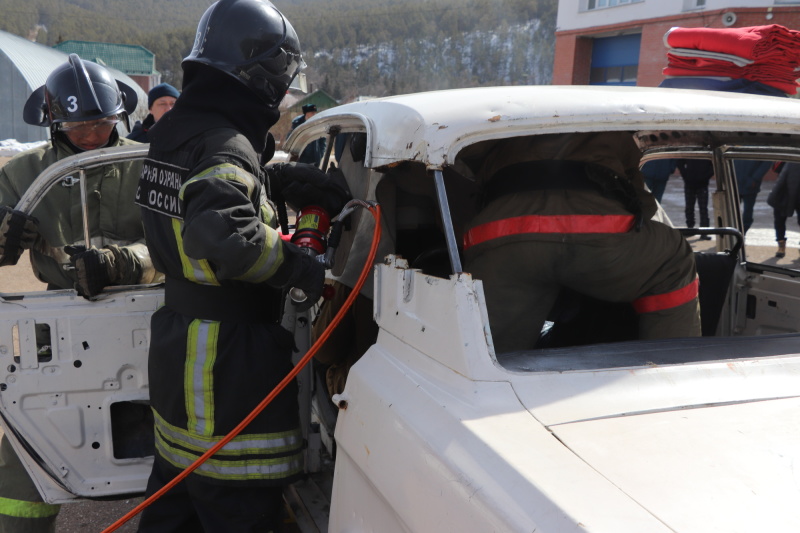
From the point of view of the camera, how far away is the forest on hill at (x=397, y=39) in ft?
218

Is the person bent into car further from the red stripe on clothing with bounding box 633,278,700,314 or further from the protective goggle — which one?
the protective goggle

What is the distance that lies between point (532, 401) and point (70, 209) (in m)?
2.33

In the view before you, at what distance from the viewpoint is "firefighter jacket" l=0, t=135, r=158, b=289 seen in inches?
112

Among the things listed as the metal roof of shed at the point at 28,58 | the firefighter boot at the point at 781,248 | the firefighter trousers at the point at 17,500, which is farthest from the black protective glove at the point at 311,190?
the metal roof of shed at the point at 28,58

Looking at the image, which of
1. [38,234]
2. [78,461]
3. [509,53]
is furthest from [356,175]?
[509,53]

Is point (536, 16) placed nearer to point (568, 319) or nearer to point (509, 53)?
point (509, 53)

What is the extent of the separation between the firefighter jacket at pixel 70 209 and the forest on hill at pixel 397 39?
5724 centimetres

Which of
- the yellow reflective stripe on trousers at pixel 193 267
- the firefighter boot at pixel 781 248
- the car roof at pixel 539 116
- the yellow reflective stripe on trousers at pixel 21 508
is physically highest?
the car roof at pixel 539 116

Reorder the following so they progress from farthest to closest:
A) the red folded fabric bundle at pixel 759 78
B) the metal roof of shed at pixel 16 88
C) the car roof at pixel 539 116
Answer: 1. the metal roof of shed at pixel 16 88
2. the red folded fabric bundle at pixel 759 78
3. the car roof at pixel 539 116

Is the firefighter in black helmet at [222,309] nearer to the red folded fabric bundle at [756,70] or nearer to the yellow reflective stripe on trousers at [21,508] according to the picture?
the yellow reflective stripe on trousers at [21,508]

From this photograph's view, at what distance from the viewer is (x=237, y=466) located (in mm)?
2145

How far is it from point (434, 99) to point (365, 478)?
3.43ft

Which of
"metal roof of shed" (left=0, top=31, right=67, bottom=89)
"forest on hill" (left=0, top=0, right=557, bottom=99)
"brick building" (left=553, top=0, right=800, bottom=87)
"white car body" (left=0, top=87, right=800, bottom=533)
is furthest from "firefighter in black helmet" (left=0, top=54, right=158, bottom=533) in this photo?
"forest on hill" (left=0, top=0, right=557, bottom=99)

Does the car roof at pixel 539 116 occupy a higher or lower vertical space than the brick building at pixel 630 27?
lower
